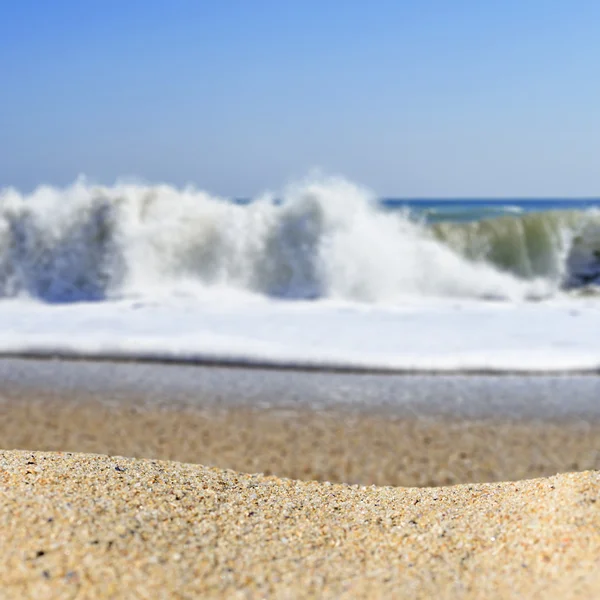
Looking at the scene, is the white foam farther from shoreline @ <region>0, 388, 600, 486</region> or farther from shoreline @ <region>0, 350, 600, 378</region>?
shoreline @ <region>0, 388, 600, 486</region>

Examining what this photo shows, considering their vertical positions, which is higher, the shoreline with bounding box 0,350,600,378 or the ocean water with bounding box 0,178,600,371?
the ocean water with bounding box 0,178,600,371

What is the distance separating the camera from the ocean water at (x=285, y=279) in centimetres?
693

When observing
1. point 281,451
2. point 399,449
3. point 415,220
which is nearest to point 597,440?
point 399,449

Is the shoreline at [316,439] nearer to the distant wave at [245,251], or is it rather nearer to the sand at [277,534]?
the sand at [277,534]

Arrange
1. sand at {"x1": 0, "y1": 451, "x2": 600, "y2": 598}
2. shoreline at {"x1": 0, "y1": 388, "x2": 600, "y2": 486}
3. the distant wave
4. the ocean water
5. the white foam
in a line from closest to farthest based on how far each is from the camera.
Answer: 1. sand at {"x1": 0, "y1": 451, "x2": 600, "y2": 598}
2. shoreline at {"x1": 0, "y1": 388, "x2": 600, "y2": 486}
3. the white foam
4. the ocean water
5. the distant wave

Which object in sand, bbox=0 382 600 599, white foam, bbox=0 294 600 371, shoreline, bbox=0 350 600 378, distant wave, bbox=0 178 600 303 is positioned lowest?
sand, bbox=0 382 600 599

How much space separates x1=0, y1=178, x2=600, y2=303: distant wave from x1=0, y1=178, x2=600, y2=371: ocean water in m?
0.03

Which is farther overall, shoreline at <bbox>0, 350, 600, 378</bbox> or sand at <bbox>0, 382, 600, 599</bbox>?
shoreline at <bbox>0, 350, 600, 378</bbox>

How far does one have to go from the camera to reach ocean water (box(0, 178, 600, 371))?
693 centimetres

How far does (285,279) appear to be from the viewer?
34.9 feet

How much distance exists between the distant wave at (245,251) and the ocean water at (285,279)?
25 mm

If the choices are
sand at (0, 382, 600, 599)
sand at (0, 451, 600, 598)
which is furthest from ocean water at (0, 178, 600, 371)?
sand at (0, 451, 600, 598)

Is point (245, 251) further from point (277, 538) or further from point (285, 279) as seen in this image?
point (277, 538)

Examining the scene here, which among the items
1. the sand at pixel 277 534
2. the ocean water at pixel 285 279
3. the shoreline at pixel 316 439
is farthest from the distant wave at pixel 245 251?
the sand at pixel 277 534
